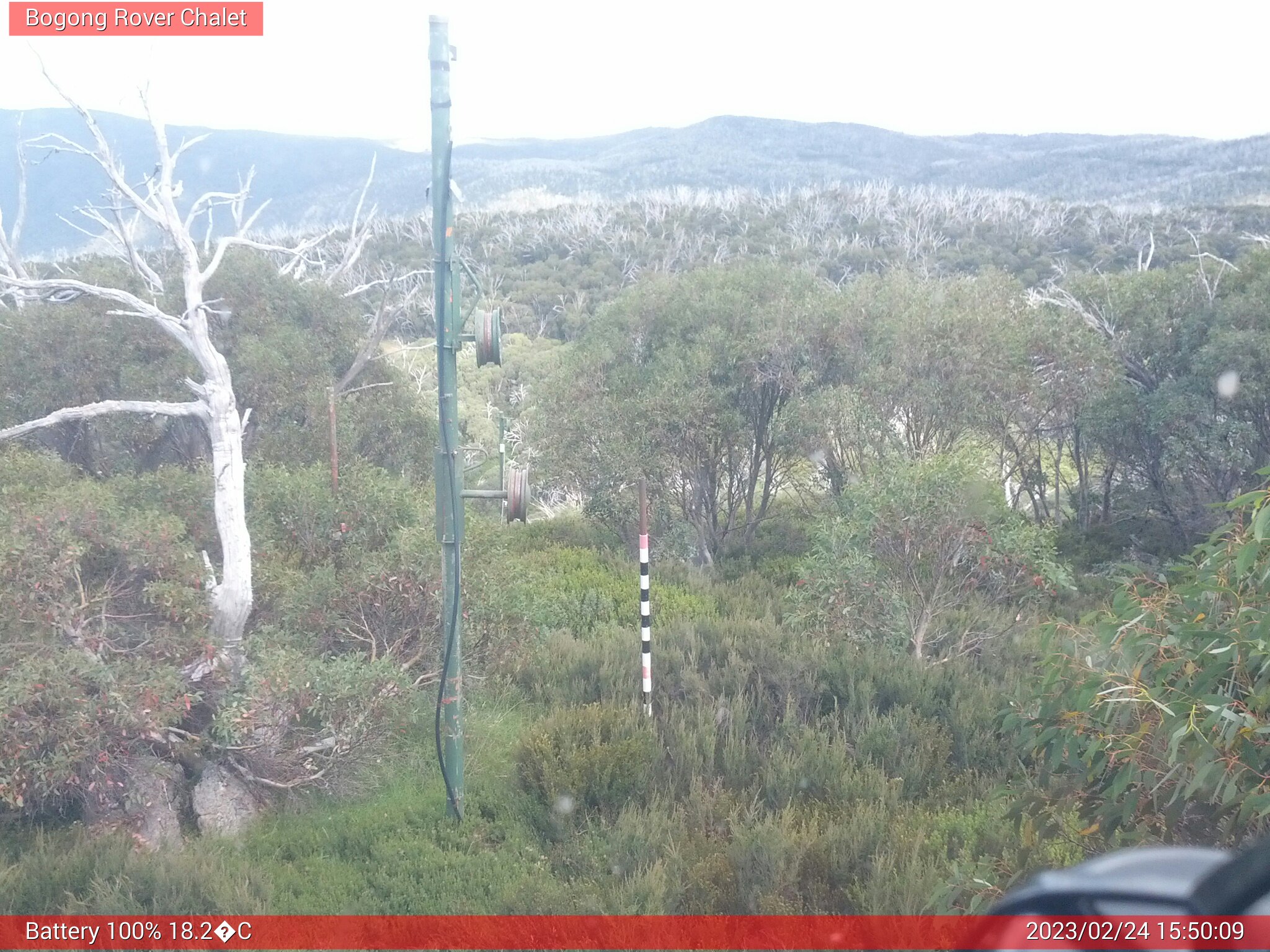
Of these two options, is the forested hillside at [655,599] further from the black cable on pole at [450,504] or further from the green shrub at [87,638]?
the black cable on pole at [450,504]

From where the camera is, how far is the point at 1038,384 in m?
15.0

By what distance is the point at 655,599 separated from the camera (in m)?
11.5

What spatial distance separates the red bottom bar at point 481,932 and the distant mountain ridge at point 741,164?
4555 cm

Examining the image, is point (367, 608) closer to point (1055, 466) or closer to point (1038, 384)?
point (1038, 384)

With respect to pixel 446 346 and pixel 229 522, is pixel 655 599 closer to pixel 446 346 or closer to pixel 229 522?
pixel 229 522

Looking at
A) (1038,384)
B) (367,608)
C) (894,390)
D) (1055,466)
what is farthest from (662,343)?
(367,608)

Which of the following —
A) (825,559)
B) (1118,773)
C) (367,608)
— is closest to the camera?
(1118,773)

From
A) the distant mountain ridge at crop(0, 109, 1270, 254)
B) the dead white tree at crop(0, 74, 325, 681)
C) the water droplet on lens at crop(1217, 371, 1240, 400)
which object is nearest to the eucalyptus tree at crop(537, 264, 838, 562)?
the water droplet on lens at crop(1217, 371, 1240, 400)

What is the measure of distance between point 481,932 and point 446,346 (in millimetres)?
3103

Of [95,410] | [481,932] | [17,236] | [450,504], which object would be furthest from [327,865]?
[17,236]

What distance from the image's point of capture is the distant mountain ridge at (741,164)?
56375 millimetres

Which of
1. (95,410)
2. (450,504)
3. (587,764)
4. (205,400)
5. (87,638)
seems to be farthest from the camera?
(205,400)

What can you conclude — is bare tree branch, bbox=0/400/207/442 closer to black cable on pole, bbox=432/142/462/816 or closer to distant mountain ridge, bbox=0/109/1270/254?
black cable on pole, bbox=432/142/462/816

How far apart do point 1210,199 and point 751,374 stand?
4691 centimetres
